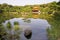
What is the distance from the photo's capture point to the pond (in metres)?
2.64

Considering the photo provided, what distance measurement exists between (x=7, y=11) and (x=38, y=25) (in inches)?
27.2

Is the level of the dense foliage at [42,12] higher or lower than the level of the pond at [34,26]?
higher

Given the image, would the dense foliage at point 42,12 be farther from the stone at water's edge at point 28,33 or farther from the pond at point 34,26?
the stone at water's edge at point 28,33

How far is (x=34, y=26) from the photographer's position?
2850mm

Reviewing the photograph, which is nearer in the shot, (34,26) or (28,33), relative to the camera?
(28,33)

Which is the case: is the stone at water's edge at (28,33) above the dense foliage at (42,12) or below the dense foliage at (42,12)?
below

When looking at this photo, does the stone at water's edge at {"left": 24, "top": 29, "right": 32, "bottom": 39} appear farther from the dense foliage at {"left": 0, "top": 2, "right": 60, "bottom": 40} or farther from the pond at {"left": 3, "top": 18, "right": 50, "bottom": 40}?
the dense foliage at {"left": 0, "top": 2, "right": 60, "bottom": 40}

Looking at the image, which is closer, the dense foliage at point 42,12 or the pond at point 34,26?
the pond at point 34,26

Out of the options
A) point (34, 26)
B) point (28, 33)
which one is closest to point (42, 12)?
point (34, 26)

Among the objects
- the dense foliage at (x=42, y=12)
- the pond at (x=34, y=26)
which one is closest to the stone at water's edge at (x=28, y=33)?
the pond at (x=34, y=26)

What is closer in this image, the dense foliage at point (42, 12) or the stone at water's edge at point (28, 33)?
the stone at water's edge at point (28, 33)

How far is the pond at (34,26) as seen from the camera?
2.64 metres

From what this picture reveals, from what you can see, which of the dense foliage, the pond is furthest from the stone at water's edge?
the dense foliage

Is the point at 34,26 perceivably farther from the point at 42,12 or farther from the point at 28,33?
the point at 42,12
